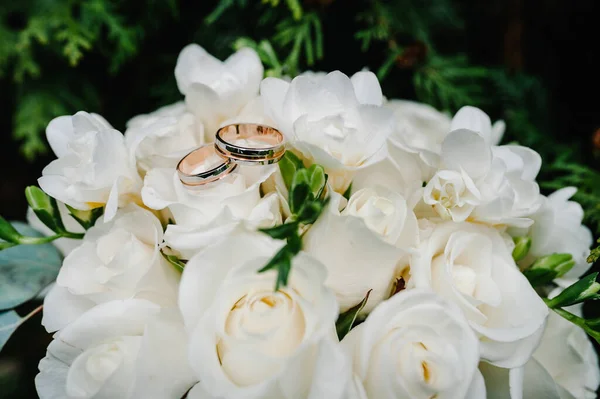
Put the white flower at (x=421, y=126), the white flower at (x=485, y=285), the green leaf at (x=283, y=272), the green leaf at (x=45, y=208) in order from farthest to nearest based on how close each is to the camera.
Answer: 1. the white flower at (x=421, y=126)
2. the green leaf at (x=45, y=208)
3. the white flower at (x=485, y=285)
4. the green leaf at (x=283, y=272)

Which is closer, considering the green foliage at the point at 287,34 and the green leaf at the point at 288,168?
the green leaf at the point at 288,168

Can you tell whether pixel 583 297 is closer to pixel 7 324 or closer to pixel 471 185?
pixel 471 185

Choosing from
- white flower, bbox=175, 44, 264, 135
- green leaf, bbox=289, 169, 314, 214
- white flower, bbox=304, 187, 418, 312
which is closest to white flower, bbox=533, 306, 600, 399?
white flower, bbox=304, 187, 418, 312

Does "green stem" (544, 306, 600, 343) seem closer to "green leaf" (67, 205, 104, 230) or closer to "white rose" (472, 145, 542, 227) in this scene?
"white rose" (472, 145, 542, 227)

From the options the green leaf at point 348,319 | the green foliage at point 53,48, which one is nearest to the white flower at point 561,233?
the green leaf at point 348,319

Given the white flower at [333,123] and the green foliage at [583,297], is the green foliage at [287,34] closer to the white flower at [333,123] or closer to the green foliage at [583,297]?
the white flower at [333,123]

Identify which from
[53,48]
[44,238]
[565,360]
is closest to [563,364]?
[565,360]

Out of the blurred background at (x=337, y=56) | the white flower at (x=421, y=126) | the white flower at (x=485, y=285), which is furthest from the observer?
the blurred background at (x=337, y=56)
